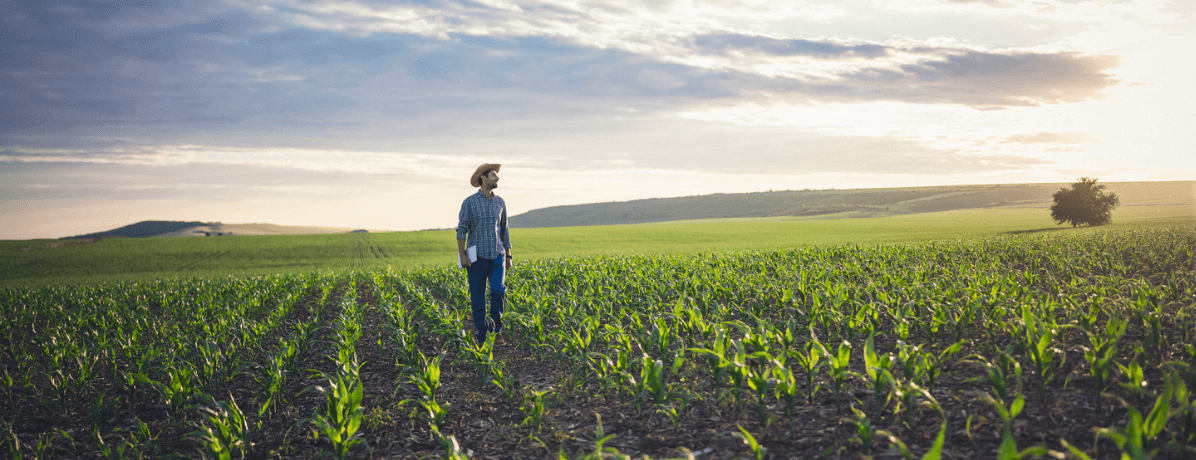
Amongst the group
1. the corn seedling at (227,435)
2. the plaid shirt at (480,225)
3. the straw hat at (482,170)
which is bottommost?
the corn seedling at (227,435)

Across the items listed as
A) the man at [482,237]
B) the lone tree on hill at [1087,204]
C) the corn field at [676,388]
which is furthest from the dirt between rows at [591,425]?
the lone tree on hill at [1087,204]

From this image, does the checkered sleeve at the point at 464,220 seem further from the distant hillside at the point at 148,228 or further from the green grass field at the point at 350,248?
the distant hillside at the point at 148,228

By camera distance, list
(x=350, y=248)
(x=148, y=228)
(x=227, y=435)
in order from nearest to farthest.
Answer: (x=227, y=435)
(x=350, y=248)
(x=148, y=228)

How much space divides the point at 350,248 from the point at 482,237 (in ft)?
173

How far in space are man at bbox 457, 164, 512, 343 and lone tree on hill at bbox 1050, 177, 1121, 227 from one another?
6650cm

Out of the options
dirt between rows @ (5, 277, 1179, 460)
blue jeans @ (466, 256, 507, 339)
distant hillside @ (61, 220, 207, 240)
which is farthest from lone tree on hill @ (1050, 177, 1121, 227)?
distant hillside @ (61, 220, 207, 240)

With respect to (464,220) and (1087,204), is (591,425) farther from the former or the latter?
(1087,204)

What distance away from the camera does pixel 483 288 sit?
8664mm

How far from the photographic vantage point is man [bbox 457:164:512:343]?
334 inches

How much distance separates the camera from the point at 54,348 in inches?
350

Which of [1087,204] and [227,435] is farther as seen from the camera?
[1087,204]

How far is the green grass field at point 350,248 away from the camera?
136ft

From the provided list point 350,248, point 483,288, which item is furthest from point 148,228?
point 483,288

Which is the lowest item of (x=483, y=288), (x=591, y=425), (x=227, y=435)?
(x=591, y=425)
